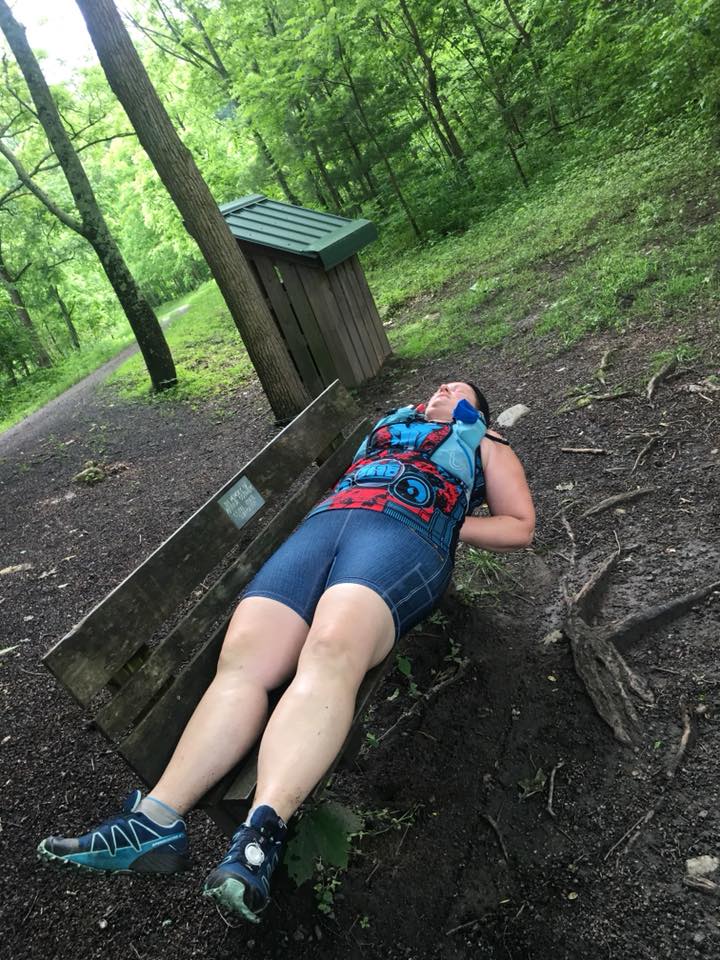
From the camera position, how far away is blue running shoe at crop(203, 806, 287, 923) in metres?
1.54

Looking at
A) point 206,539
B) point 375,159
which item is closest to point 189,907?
point 206,539

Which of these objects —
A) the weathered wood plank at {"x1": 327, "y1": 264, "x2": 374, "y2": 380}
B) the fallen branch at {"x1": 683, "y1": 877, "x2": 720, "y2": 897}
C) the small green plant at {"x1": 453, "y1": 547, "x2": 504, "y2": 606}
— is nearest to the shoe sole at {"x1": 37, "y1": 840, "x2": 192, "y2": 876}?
the fallen branch at {"x1": 683, "y1": 877, "x2": 720, "y2": 897}

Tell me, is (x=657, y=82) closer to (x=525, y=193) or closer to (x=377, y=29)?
(x=525, y=193)

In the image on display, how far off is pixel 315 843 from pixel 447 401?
5.94ft

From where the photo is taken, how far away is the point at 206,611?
250 centimetres

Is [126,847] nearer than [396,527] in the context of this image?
Yes

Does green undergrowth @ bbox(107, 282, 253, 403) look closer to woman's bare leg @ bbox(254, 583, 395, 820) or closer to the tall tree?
woman's bare leg @ bbox(254, 583, 395, 820)

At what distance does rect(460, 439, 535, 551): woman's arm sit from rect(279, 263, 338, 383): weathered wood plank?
403 centimetres

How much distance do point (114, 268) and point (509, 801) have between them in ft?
29.8

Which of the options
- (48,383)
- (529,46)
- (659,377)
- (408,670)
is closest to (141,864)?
(408,670)

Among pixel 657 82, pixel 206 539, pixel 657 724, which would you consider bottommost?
pixel 657 724

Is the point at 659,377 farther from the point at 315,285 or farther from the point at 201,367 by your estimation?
the point at 201,367

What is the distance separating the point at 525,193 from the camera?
37.7 feet

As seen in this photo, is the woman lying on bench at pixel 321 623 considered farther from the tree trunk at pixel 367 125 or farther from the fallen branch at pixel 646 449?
the tree trunk at pixel 367 125
